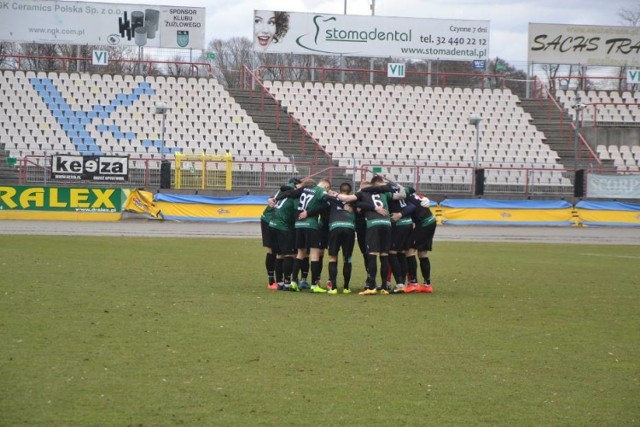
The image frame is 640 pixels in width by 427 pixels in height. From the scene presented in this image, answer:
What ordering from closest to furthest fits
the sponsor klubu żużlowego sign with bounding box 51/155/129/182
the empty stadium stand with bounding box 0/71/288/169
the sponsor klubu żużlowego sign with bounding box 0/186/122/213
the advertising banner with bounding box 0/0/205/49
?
the sponsor klubu żużlowego sign with bounding box 0/186/122/213
the sponsor klubu żużlowego sign with bounding box 51/155/129/182
the empty stadium stand with bounding box 0/71/288/169
the advertising banner with bounding box 0/0/205/49

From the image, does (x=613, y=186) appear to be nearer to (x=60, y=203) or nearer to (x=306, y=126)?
(x=306, y=126)

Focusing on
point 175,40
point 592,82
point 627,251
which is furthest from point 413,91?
point 627,251

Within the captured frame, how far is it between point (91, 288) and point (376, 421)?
876 centimetres

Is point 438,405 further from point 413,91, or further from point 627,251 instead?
point 413,91

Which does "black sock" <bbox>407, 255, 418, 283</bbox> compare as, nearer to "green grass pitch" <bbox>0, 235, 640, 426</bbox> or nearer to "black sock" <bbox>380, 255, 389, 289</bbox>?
"black sock" <bbox>380, 255, 389, 289</bbox>

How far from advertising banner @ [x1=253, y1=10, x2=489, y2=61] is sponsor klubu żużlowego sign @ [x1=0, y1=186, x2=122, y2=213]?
19.2 m

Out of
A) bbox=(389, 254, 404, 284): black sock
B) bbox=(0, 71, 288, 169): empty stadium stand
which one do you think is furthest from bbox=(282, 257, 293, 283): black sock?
bbox=(0, 71, 288, 169): empty stadium stand

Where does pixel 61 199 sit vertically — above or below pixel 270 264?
below

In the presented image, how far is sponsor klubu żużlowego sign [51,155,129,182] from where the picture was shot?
41.1 m

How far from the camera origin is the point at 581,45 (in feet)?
193

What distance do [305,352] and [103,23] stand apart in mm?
47436

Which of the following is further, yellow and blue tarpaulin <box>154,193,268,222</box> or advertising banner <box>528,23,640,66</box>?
advertising banner <box>528,23,640,66</box>

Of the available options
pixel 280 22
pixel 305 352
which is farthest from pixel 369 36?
pixel 305 352

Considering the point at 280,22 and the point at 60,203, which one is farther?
the point at 280,22
